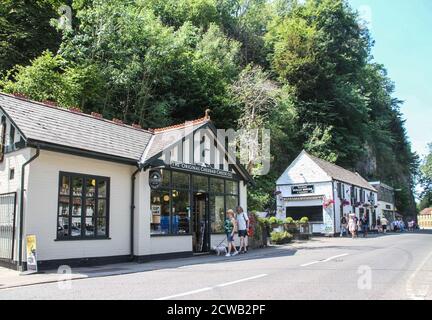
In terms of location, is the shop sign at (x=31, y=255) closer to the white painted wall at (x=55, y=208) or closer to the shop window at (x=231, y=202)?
the white painted wall at (x=55, y=208)

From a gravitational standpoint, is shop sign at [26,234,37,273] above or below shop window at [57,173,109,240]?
below

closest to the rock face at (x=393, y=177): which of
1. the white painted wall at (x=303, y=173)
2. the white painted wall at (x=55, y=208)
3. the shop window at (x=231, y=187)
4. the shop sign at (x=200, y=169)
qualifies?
the white painted wall at (x=303, y=173)

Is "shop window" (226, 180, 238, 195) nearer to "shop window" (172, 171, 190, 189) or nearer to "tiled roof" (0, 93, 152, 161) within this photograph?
"shop window" (172, 171, 190, 189)

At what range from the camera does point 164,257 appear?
683 inches

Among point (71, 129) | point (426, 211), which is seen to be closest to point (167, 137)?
point (71, 129)

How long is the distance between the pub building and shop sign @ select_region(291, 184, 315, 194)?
836 inches

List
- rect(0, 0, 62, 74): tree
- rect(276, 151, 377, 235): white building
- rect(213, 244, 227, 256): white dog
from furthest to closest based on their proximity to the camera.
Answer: rect(276, 151, 377, 235): white building → rect(0, 0, 62, 74): tree → rect(213, 244, 227, 256): white dog

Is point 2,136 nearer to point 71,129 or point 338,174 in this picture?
point 71,129

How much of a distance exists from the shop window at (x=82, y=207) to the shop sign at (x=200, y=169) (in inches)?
129

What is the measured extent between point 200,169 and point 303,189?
23.9 m

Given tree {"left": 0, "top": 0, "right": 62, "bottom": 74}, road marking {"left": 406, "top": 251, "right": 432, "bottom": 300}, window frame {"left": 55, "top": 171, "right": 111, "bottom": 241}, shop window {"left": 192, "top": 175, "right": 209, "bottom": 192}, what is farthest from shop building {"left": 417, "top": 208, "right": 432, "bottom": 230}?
road marking {"left": 406, "top": 251, "right": 432, "bottom": 300}

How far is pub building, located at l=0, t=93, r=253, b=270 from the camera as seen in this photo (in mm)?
13594

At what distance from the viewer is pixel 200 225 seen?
19750mm

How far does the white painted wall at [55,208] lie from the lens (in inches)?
529
